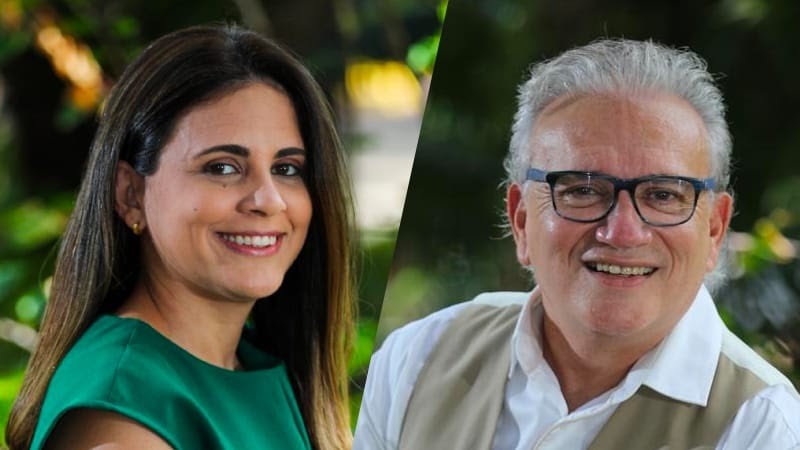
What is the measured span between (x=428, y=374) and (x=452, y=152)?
14 centimetres

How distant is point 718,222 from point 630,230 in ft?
0.16

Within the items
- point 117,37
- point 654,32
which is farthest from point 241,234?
point 117,37

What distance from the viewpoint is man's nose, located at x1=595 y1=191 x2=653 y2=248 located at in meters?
0.63

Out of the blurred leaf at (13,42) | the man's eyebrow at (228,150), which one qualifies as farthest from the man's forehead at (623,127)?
the blurred leaf at (13,42)

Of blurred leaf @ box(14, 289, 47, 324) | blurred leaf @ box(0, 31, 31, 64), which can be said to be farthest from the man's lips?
blurred leaf @ box(0, 31, 31, 64)

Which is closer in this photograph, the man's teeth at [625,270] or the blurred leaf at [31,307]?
the man's teeth at [625,270]

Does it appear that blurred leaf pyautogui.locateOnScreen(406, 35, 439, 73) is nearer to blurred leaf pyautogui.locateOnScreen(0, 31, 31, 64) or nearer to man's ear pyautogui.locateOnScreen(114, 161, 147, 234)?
man's ear pyautogui.locateOnScreen(114, 161, 147, 234)

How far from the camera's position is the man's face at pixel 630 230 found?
2.04ft

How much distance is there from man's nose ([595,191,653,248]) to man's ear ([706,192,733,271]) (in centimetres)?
3

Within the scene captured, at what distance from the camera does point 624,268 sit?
2.06 feet

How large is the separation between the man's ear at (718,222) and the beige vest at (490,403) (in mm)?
55

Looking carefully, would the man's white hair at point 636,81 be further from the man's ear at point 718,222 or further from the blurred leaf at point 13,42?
the blurred leaf at point 13,42

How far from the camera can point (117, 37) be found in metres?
2.04

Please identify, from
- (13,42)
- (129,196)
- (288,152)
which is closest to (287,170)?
(288,152)
